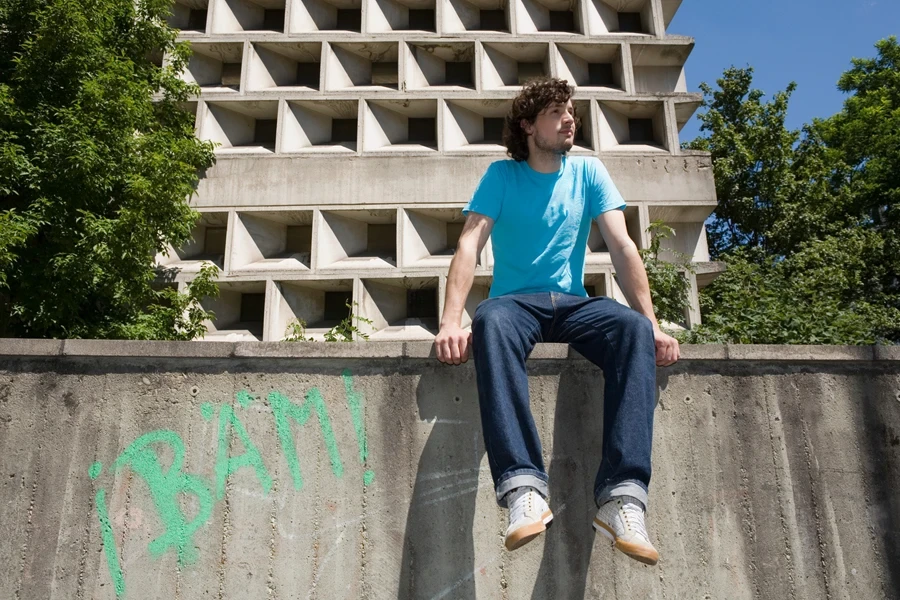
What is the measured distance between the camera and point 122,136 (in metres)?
12.2

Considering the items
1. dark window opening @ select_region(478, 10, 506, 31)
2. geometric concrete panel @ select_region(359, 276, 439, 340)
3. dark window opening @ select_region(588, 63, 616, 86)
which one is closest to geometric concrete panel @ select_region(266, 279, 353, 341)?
geometric concrete panel @ select_region(359, 276, 439, 340)

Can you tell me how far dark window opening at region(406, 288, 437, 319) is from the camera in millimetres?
19266

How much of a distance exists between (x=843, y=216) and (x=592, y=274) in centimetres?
1157

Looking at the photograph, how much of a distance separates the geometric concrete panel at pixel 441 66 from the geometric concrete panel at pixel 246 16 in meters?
4.72

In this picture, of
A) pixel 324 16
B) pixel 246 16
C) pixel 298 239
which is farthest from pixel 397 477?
pixel 246 16

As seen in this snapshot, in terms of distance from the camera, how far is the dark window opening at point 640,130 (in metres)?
20.8

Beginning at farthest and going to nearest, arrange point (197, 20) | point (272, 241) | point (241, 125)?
point (197, 20) → point (241, 125) → point (272, 241)

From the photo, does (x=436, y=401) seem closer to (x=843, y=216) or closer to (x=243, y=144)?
(x=243, y=144)

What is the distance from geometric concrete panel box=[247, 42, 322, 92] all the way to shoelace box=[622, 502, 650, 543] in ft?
63.6

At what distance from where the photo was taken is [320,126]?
20.4 meters

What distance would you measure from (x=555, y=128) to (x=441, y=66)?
61.6 ft

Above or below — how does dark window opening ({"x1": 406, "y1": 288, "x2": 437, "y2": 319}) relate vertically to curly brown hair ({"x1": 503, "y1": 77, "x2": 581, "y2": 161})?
above

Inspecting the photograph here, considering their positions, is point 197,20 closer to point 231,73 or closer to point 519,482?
point 231,73

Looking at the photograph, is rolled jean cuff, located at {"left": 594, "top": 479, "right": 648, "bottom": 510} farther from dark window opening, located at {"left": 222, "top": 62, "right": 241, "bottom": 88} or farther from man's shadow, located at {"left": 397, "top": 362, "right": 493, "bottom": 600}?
dark window opening, located at {"left": 222, "top": 62, "right": 241, "bottom": 88}
